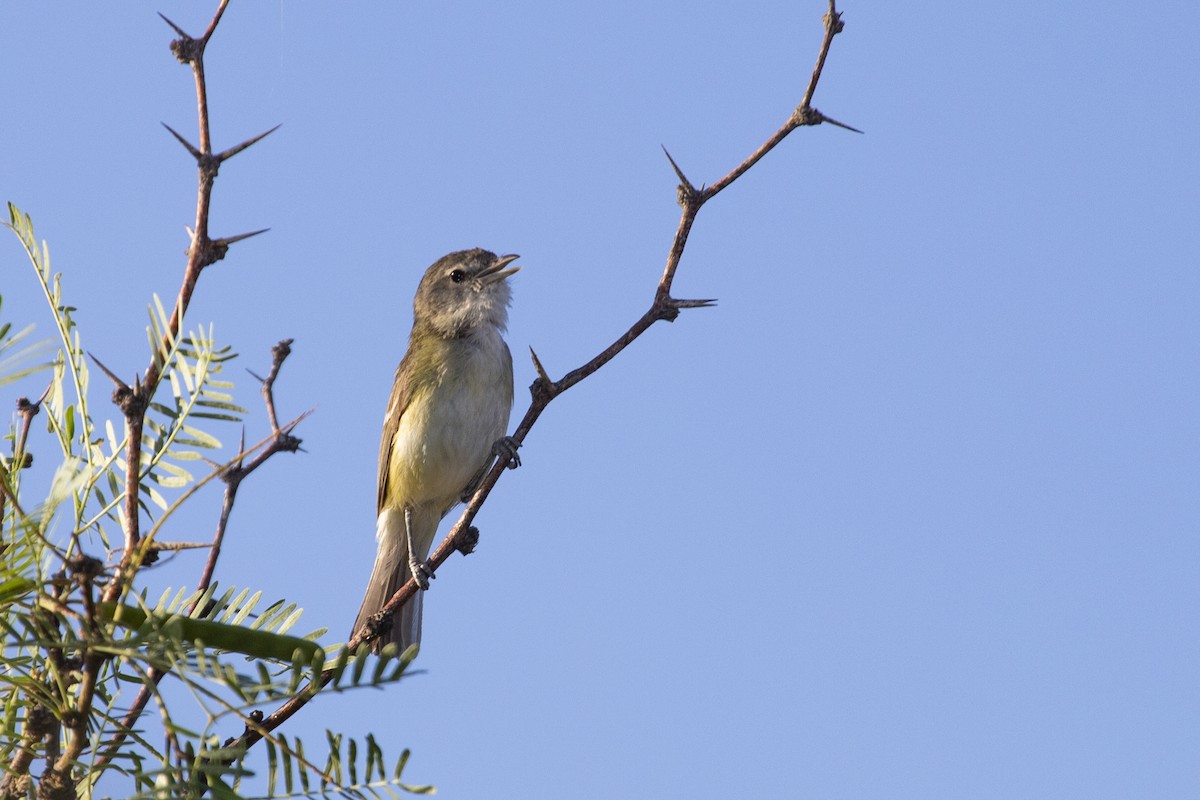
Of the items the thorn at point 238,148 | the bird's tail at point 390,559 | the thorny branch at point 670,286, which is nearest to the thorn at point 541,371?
the thorny branch at point 670,286

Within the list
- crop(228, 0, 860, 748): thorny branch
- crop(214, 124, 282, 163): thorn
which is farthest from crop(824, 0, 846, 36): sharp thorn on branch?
crop(214, 124, 282, 163): thorn

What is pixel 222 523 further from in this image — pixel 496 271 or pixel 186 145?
pixel 496 271

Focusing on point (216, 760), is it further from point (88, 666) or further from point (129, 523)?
point (129, 523)

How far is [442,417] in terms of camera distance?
286 inches

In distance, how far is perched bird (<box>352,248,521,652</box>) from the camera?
23.9 feet

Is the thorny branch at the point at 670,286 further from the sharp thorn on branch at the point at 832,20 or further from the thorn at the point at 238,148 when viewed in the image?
the thorn at the point at 238,148

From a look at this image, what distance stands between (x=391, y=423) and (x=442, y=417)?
52 centimetres

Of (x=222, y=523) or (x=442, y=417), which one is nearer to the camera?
(x=222, y=523)

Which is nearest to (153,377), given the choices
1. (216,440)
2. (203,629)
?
(216,440)

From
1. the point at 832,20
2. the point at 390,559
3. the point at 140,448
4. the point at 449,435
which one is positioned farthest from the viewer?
the point at 390,559

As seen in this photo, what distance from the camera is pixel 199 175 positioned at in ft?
6.32

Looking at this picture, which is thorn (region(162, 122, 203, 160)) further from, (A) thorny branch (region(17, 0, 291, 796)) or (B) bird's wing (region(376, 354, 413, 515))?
(B) bird's wing (region(376, 354, 413, 515))

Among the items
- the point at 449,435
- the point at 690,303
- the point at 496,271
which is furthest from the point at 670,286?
the point at 496,271

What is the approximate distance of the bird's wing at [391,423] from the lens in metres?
7.51
